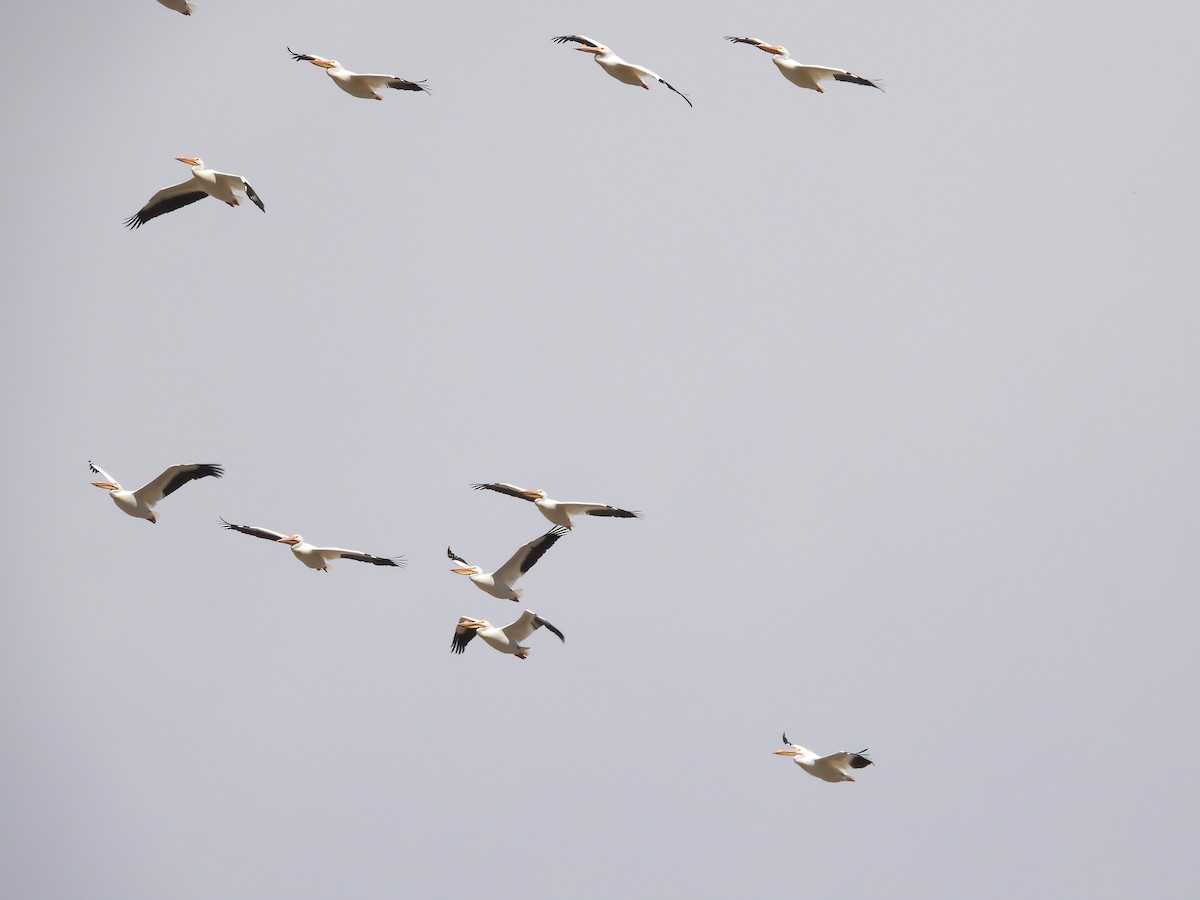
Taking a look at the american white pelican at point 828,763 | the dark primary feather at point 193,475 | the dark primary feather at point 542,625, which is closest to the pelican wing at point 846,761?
the american white pelican at point 828,763

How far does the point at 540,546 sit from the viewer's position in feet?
86.1

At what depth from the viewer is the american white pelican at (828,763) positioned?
Result: 80.1ft

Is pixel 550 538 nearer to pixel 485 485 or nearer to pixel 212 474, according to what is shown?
pixel 485 485

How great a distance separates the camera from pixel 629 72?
26047 millimetres

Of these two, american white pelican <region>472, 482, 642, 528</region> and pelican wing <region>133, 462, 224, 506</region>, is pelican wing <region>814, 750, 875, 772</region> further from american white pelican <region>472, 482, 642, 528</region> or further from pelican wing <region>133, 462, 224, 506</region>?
pelican wing <region>133, 462, 224, 506</region>

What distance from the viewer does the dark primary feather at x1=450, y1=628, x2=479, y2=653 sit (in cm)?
2764

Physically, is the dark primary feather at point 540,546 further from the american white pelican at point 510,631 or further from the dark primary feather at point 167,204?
the dark primary feather at point 167,204

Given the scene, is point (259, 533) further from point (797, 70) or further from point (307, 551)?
point (797, 70)

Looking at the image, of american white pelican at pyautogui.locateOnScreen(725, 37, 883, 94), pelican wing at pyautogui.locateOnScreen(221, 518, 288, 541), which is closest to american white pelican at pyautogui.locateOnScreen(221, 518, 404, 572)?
pelican wing at pyautogui.locateOnScreen(221, 518, 288, 541)

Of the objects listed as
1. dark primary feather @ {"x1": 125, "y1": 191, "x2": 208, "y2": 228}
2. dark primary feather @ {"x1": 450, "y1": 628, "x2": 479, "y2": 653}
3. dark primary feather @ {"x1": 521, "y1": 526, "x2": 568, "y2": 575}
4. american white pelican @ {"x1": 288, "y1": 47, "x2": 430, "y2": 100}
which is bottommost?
dark primary feather @ {"x1": 450, "y1": 628, "x2": 479, "y2": 653}

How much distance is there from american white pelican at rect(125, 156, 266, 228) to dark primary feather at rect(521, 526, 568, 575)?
609cm

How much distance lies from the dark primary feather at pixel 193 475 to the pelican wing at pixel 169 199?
374cm

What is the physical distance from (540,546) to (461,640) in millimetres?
2542

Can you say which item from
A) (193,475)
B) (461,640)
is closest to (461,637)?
(461,640)
